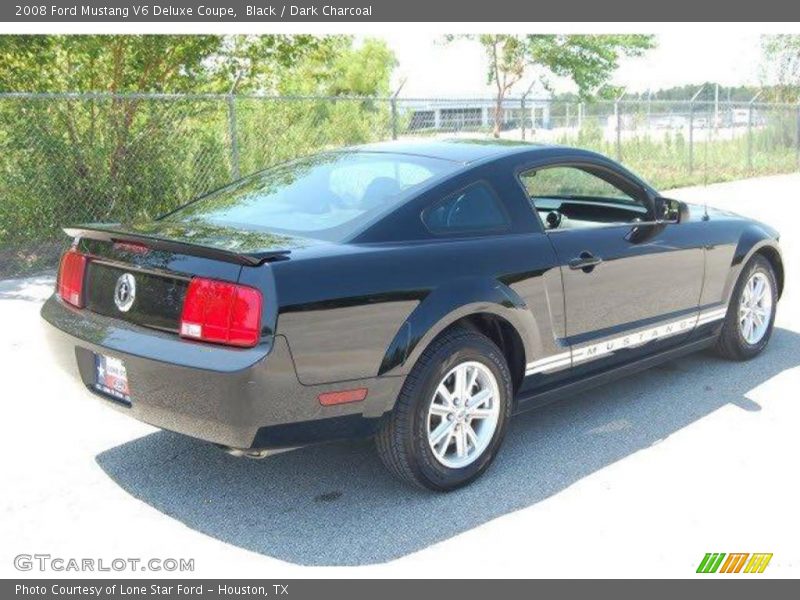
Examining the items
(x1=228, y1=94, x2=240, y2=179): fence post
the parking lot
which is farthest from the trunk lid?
(x1=228, y1=94, x2=240, y2=179): fence post

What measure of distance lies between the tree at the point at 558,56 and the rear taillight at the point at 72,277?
16773 mm

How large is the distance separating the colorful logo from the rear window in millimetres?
1861

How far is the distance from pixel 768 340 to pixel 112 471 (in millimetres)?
4343

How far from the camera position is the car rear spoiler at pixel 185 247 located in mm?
3205

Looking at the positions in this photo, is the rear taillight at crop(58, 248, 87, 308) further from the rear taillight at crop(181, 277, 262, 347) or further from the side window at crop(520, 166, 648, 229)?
the side window at crop(520, 166, 648, 229)

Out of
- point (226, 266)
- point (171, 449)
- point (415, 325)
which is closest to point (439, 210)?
point (415, 325)

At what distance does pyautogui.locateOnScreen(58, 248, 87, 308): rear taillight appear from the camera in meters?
3.82

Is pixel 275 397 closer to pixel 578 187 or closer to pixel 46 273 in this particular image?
pixel 578 187

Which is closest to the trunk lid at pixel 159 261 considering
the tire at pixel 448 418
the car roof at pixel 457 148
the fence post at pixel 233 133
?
the tire at pixel 448 418

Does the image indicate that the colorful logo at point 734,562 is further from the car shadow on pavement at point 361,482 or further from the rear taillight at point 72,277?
the rear taillight at point 72,277

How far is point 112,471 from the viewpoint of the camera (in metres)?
3.98

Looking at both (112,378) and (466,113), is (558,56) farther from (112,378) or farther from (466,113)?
(112,378)

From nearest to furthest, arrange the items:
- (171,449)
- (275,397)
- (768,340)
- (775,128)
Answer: (275,397), (171,449), (768,340), (775,128)

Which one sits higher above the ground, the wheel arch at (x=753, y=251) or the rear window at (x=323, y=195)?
the rear window at (x=323, y=195)
